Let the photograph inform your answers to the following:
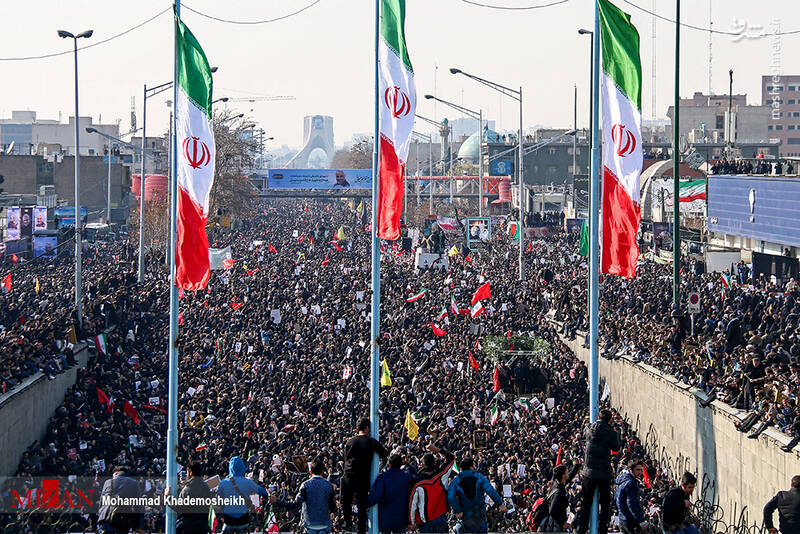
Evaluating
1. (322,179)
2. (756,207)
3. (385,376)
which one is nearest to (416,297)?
(385,376)

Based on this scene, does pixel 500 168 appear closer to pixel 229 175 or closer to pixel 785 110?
pixel 229 175

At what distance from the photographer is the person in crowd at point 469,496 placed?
11438 millimetres

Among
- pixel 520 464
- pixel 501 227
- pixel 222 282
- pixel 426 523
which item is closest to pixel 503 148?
pixel 501 227

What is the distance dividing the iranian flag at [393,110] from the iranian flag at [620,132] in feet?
8.02

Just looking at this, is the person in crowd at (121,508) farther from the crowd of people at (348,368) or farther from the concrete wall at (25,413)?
the concrete wall at (25,413)

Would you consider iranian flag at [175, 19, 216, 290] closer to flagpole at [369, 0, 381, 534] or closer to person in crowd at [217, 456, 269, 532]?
flagpole at [369, 0, 381, 534]

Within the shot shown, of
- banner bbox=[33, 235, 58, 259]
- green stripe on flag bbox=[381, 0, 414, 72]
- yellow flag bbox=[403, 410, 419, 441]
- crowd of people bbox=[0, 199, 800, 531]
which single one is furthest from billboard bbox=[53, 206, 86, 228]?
green stripe on flag bbox=[381, 0, 414, 72]

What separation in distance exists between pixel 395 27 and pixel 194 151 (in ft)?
9.52

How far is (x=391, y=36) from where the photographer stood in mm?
15086

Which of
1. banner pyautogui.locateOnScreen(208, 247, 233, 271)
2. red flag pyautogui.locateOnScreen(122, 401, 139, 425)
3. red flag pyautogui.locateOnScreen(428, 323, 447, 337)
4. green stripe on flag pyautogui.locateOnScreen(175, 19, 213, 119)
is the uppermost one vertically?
green stripe on flag pyautogui.locateOnScreen(175, 19, 213, 119)

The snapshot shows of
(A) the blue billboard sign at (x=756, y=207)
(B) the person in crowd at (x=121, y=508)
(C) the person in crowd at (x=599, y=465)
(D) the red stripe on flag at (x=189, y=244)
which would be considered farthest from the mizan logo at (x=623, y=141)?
(A) the blue billboard sign at (x=756, y=207)

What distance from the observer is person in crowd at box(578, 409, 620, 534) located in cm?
Answer: 1198

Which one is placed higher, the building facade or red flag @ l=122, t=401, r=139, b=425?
the building facade

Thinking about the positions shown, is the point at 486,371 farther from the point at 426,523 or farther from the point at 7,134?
the point at 7,134
